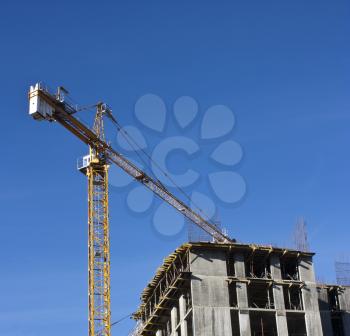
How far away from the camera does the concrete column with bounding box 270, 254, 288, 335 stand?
8044 cm

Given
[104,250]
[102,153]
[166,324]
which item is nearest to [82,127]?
[102,153]

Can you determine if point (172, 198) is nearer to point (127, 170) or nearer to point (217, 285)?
point (127, 170)

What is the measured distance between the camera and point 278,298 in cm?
8212

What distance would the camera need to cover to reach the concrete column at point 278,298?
264ft

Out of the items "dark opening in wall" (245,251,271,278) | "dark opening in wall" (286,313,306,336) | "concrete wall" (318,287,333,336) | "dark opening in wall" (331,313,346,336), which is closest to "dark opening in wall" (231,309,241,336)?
"dark opening in wall" (245,251,271,278)

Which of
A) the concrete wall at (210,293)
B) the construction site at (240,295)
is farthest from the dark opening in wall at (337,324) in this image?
the concrete wall at (210,293)

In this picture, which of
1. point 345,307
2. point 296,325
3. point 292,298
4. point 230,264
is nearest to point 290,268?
point 292,298

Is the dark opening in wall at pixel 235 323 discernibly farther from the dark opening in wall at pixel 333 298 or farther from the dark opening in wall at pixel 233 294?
the dark opening in wall at pixel 333 298

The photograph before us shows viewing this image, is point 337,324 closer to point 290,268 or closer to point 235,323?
point 290,268

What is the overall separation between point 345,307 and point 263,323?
12947 millimetres

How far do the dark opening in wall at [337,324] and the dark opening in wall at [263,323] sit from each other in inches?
379

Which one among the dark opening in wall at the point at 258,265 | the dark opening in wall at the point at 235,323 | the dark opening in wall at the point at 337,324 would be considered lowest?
the dark opening in wall at the point at 235,323

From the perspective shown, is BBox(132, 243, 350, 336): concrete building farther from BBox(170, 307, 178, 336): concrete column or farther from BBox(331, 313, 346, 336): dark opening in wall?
BBox(331, 313, 346, 336): dark opening in wall

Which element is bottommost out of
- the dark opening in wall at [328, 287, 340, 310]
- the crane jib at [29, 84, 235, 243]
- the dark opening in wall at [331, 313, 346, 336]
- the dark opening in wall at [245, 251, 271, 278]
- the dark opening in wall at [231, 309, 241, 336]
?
the dark opening in wall at [231, 309, 241, 336]
